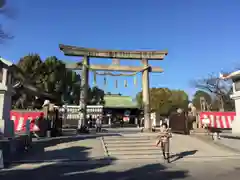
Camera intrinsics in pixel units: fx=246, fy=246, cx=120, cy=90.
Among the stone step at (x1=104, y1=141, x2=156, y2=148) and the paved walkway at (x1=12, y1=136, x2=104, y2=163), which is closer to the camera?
the paved walkway at (x1=12, y1=136, x2=104, y2=163)

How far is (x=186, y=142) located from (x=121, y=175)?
7.48 meters

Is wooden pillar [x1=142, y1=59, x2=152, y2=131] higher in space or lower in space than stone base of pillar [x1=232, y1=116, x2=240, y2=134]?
higher

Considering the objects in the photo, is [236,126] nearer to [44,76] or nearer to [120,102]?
[44,76]

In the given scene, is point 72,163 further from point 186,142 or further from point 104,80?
point 104,80

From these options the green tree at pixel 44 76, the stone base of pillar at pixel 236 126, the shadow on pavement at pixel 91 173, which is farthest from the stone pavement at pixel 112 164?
the green tree at pixel 44 76

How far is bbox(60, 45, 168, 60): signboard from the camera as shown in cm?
2056

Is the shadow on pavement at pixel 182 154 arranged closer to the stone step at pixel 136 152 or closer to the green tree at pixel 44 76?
the stone step at pixel 136 152

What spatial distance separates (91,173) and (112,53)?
14504mm

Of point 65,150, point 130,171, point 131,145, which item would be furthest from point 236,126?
point 65,150

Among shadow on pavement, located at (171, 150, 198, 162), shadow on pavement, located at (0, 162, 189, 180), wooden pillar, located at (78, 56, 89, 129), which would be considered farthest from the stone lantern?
wooden pillar, located at (78, 56, 89, 129)

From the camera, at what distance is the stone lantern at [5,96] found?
1112cm

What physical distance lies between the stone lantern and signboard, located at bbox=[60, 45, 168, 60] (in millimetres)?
8757

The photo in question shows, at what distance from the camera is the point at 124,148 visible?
41.1ft

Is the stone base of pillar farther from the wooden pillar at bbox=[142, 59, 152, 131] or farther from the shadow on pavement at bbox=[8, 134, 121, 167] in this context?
the wooden pillar at bbox=[142, 59, 152, 131]
